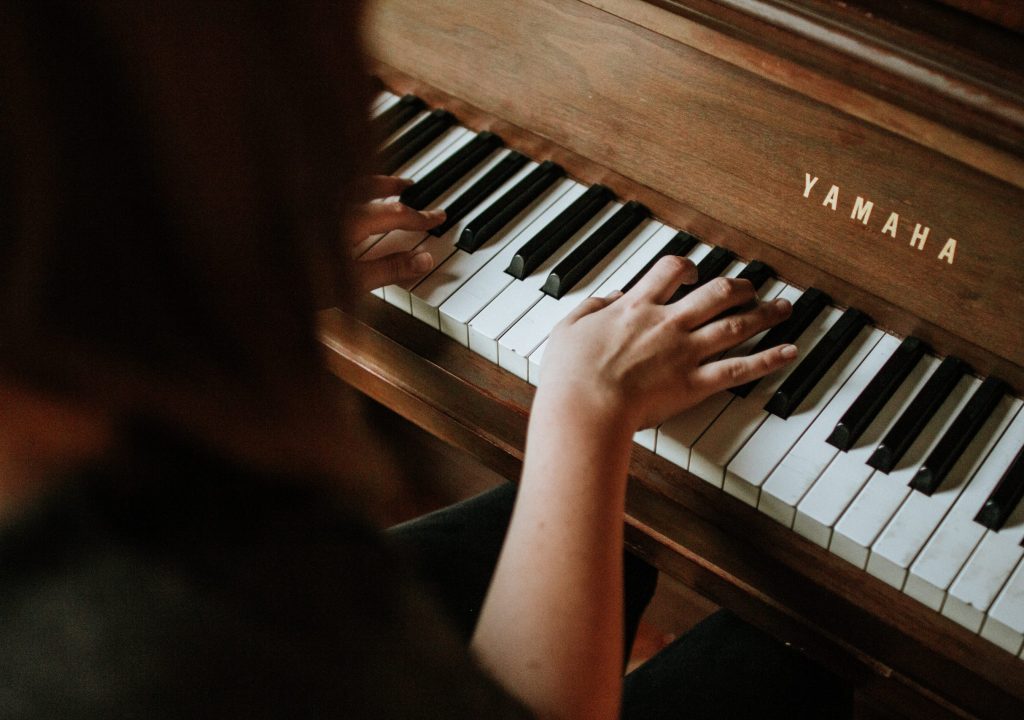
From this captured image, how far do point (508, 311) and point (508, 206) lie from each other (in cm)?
20

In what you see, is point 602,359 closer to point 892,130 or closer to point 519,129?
point 892,130

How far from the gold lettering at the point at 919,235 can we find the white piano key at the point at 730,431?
0.61ft

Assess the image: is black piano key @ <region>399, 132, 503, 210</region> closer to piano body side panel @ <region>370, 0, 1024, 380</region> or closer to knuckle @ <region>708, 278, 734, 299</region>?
piano body side panel @ <region>370, 0, 1024, 380</region>

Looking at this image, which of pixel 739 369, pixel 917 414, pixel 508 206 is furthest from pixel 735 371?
pixel 508 206

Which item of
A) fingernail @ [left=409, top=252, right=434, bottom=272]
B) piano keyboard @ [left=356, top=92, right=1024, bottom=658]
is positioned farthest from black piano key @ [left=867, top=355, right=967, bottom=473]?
fingernail @ [left=409, top=252, right=434, bottom=272]

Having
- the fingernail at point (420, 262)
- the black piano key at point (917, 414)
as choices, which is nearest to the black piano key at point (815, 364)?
the black piano key at point (917, 414)

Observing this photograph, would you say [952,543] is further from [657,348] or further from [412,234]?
[412,234]

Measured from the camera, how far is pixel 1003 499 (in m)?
1.07

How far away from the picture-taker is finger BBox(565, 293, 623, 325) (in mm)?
1227

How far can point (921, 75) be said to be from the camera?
Result: 1.02 meters

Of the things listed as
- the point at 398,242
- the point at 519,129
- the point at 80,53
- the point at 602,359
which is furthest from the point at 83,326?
the point at 519,129

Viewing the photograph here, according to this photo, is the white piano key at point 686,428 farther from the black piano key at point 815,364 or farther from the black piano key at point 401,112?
the black piano key at point 401,112

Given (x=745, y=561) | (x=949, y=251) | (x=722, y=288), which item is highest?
(x=949, y=251)

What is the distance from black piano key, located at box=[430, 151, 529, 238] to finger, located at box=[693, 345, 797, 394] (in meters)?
0.43
